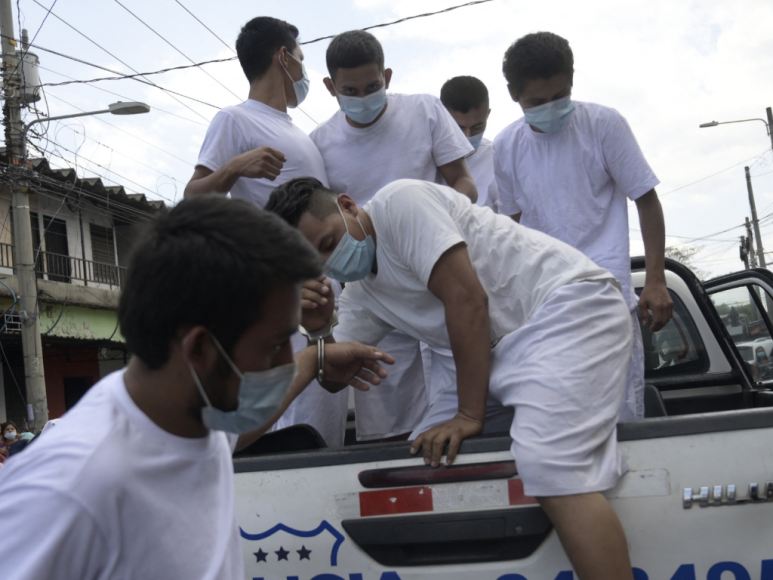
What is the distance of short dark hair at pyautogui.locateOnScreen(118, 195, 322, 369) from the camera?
1.08 meters

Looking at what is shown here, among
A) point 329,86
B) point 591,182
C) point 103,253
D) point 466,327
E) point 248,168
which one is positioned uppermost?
point 103,253

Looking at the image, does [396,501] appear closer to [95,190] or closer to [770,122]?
[95,190]

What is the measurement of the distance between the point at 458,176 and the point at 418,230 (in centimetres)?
123

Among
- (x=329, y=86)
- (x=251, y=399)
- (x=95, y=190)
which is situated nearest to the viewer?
(x=251, y=399)

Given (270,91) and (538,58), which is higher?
(270,91)

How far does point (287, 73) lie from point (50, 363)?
16392mm

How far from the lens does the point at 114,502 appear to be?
3.42 ft

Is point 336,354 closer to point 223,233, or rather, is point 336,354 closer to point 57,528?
point 223,233

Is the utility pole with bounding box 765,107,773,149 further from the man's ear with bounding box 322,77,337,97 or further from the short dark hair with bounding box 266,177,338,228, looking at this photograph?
the short dark hair with bounding box 266,177,338,228

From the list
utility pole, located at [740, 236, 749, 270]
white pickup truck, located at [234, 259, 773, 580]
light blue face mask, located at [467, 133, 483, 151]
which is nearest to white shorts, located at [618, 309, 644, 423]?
white pickup truck, located at [234, 259, 773, 580]

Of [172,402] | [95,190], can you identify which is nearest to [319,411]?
[172,402]

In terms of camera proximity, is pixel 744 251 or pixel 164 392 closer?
pixel 164 392

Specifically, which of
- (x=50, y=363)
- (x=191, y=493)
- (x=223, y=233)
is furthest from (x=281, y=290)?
(x=50, y=363)

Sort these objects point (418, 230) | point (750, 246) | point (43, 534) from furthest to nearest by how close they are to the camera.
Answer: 1. point (750, 246)
2. point (418, 230)
3. point (43, 534)
